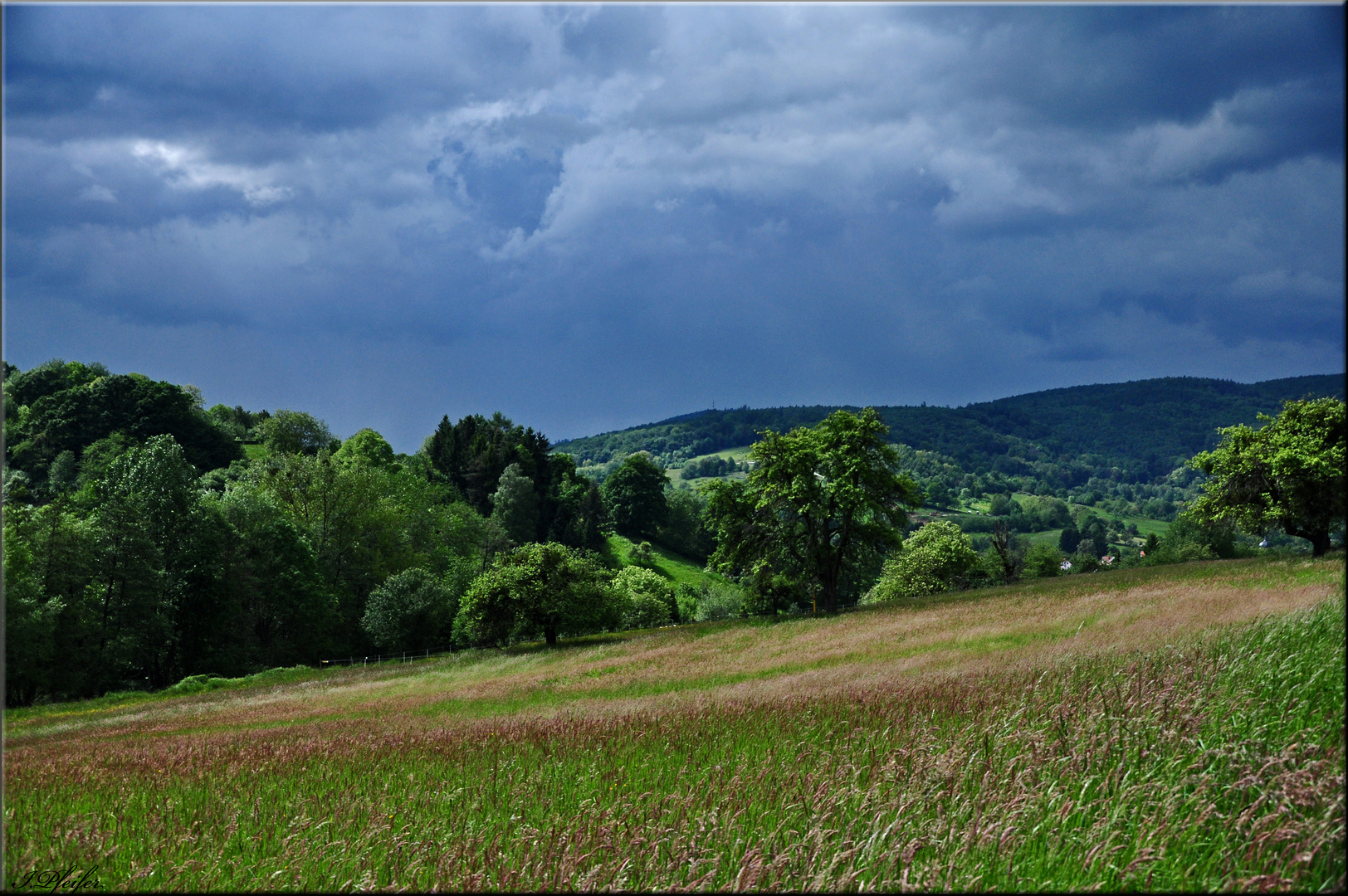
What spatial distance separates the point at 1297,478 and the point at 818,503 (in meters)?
40.2

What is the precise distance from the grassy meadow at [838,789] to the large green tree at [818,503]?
106 ft

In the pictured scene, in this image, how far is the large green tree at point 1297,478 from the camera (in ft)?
11.6

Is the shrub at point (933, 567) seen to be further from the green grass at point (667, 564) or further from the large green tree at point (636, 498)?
the large green tree at point (636, 498)

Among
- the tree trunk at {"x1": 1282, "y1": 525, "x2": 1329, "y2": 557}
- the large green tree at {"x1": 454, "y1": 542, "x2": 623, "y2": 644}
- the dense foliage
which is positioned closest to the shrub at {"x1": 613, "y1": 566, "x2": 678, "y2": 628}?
the dense foliage

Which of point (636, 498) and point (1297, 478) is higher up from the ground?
point (1297, 478)

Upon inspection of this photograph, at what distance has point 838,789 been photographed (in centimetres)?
506

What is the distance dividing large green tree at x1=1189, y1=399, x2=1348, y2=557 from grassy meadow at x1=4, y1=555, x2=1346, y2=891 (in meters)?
0.29

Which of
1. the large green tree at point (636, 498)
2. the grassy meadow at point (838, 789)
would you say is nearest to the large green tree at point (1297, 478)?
the grassy meadow at point (838, 789)

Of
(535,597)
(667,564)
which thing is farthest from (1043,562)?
(535,597)

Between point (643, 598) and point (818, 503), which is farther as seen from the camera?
point (643, 598)

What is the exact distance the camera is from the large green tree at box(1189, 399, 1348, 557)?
3.52 metres

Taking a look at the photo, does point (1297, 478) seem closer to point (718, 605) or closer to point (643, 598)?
point (643, 598)

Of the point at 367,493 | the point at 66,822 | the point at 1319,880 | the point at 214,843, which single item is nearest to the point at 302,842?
the point at 214,843

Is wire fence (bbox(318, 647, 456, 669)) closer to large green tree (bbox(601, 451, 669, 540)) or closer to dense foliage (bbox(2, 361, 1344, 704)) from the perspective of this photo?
dense foliage (bbox(2, 361, 1344, 704))
